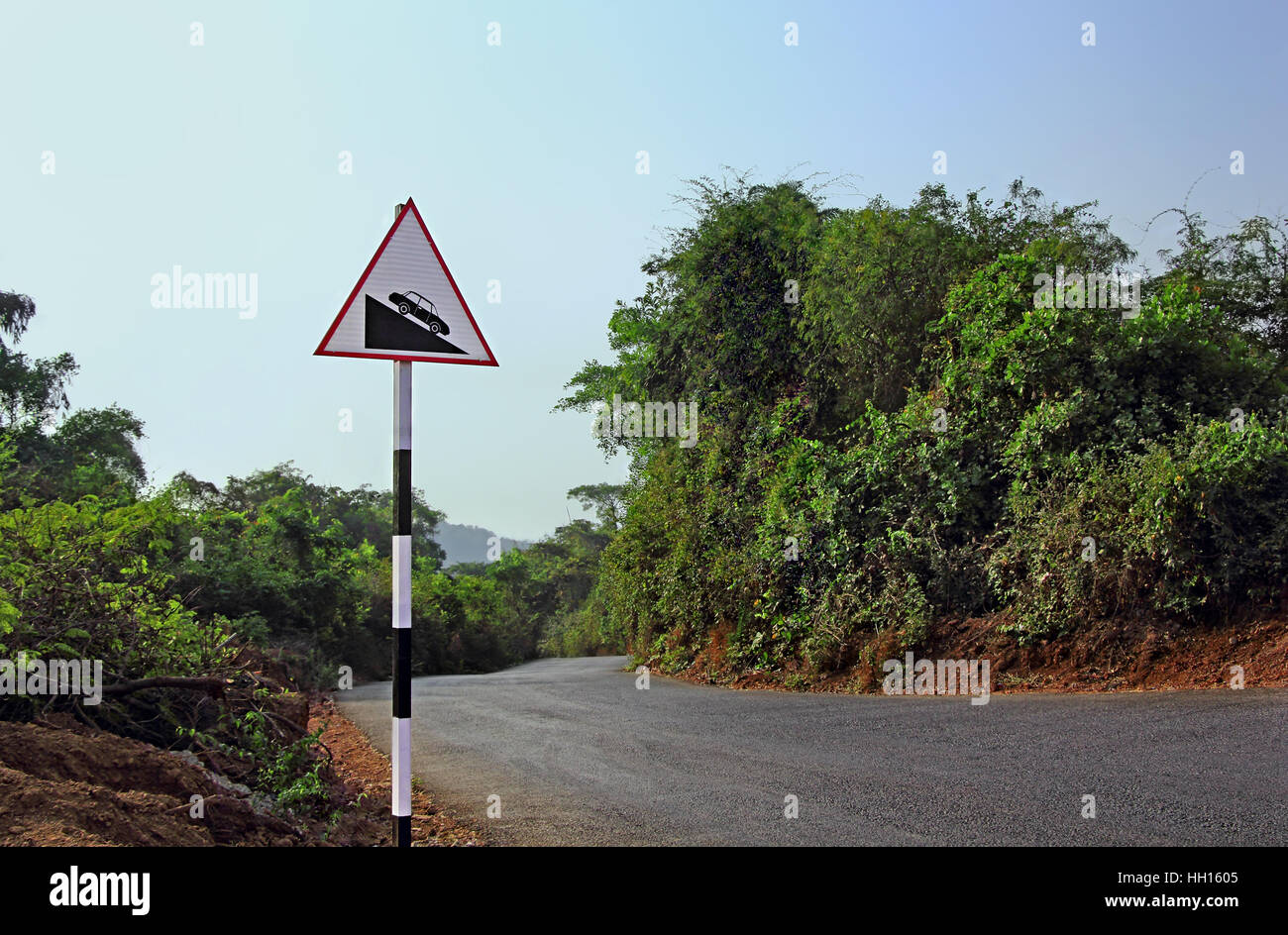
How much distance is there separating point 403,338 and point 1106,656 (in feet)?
34.9

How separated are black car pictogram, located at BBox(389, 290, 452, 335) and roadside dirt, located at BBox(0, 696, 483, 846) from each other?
Result: 276 centimetres

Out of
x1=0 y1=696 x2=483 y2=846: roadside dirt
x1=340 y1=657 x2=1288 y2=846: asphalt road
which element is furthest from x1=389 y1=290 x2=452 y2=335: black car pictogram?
x1=340 y1=657 x2=1288 y2=846: asphalt road

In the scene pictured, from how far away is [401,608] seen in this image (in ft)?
15.3

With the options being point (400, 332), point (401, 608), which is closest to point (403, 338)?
point (400, 332)

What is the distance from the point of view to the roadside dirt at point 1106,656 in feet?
36.8

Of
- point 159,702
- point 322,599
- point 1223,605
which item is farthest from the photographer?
point 322,599

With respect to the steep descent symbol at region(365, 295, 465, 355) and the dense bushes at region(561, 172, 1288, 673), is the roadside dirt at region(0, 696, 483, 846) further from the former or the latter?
the dense bushes at region(561, 172, 1288, 673)

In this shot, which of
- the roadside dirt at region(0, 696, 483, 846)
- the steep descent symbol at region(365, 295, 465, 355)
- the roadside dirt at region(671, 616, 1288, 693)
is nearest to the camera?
the roadside dirt at region(0, 696, 483, 846)

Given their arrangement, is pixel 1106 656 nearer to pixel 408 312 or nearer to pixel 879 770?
pixel 879 770

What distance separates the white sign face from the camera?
4609 mm
